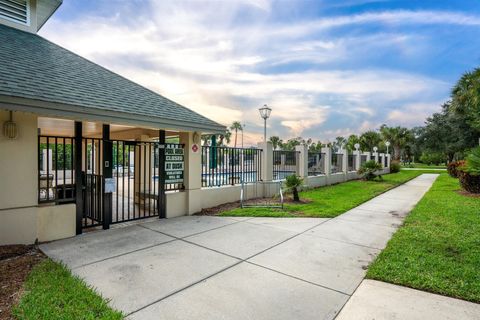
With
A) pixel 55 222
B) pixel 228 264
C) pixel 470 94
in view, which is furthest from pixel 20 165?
pixel 470 94

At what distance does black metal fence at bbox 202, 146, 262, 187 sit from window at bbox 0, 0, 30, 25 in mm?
6391

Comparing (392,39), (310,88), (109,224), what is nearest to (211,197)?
(109,224)

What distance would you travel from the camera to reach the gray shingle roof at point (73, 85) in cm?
520

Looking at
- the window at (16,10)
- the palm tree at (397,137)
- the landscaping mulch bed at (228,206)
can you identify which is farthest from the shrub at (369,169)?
the palm tree at (397,137)

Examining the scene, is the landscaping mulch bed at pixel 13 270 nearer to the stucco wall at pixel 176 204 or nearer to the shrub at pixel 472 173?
the stucco wall at pixel 176 204

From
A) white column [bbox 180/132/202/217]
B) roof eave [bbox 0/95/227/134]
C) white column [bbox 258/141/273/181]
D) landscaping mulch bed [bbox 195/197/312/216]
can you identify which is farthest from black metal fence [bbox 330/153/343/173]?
roof eave [bbox 0/95/227/134]

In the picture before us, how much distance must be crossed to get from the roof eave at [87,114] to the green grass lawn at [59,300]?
107 inches

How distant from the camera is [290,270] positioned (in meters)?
4.19

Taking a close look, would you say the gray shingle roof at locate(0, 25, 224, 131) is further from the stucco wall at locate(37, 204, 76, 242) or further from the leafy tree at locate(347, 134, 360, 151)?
the leafy tree at locate(347, 134, 360, 151)

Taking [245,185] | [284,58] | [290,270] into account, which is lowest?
[290,270]

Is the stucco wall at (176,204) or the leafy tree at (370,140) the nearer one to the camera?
the stucco wall at (176,204)

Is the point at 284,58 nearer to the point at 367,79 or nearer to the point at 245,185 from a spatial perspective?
the point at 367,79

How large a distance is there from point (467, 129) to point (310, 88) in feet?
80.8

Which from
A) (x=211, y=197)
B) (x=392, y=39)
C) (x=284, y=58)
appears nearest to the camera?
(x=211, y=197)
